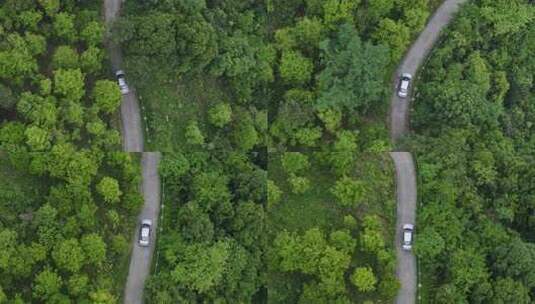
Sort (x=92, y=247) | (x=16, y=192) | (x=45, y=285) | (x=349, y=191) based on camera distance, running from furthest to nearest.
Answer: (x=349, y=191), (x=16, y=192), (x=92, y=247), (x=45, y=285)

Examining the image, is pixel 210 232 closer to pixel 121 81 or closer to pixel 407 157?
pixel 121 81

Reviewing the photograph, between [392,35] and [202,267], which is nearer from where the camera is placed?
[202,267]

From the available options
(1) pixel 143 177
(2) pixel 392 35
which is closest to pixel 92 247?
(1) pixel 143 177

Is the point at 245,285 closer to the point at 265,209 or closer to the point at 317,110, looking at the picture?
the point at 265,209

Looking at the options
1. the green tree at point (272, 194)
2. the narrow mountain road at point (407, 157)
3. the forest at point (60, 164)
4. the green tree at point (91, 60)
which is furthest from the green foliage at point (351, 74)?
the green tree at point (91, 60)

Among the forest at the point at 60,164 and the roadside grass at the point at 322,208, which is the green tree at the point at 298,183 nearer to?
the roadside grass at the point at 322,208
